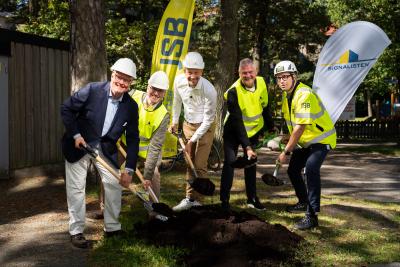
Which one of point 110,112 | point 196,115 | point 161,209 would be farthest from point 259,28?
point 110,112

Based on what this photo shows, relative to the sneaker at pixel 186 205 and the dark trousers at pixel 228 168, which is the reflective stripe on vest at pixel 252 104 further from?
the sneaker at pixel 186 205

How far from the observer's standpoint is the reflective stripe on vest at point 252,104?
6238 mm

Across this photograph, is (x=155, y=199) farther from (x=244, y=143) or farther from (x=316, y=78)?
(x=316, y=78)

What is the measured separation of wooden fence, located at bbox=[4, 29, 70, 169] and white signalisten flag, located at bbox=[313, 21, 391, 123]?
5487 mm

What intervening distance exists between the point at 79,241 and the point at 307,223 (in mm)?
2503

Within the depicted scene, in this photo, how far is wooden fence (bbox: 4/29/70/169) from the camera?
8.94 m

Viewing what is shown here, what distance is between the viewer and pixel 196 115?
654 cm

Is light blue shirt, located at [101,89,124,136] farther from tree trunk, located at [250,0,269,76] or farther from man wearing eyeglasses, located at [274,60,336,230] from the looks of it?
tree trunk, located at [250,0,269,76]

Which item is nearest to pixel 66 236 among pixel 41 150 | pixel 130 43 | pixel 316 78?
pixel 41 150

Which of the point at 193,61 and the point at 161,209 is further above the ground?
the point at 193,61

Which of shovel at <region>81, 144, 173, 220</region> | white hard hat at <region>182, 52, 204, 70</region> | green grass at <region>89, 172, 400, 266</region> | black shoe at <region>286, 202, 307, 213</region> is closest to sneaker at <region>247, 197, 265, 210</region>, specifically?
green grass at <region>89, 172, 400, 266</region>

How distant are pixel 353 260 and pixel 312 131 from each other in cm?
158

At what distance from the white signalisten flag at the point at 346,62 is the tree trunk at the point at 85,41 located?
198 inches

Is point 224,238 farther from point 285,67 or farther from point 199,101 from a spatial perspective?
point 199,101
